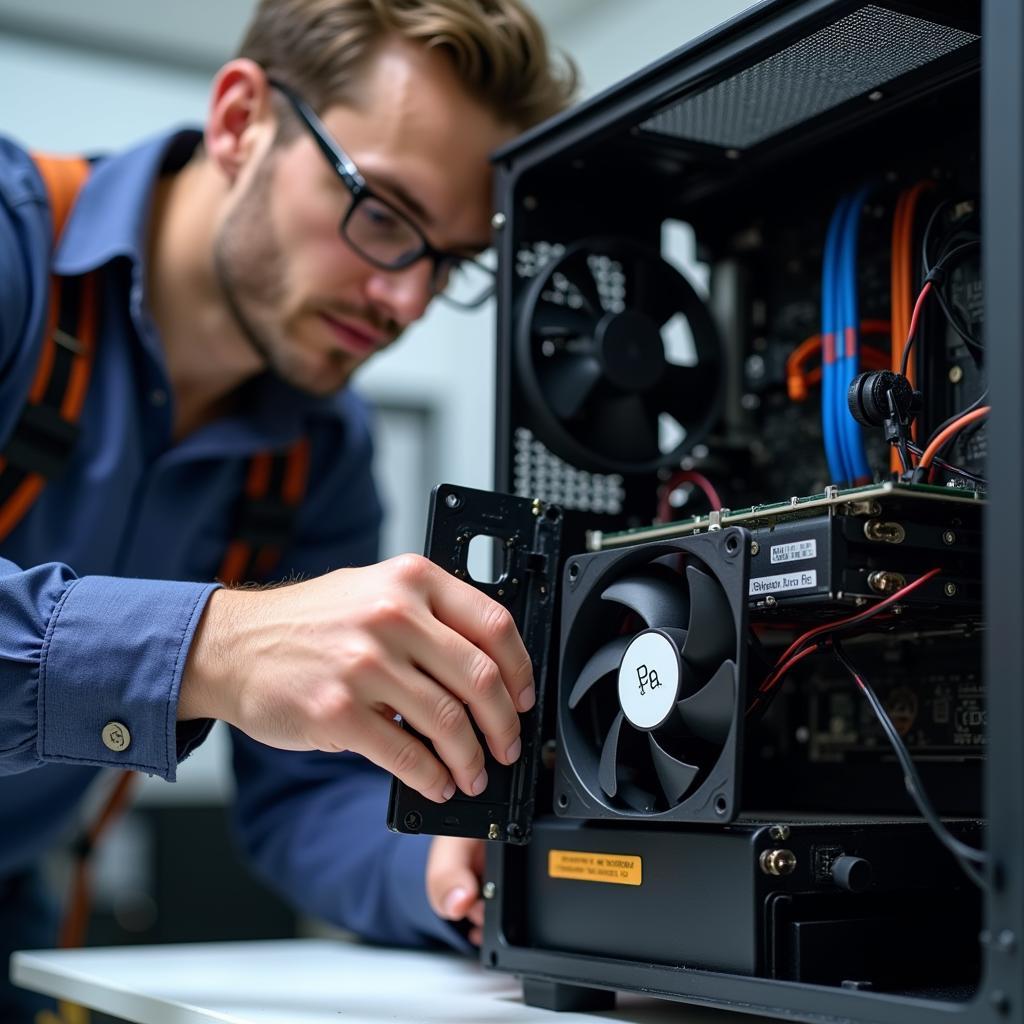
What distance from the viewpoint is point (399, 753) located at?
788mm

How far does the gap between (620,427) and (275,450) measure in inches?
26.1

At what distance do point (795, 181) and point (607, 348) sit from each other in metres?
0.23

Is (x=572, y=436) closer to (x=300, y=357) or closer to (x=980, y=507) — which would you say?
(x=980, y=507)

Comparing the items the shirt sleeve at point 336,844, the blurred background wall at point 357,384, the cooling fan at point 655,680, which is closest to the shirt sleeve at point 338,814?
the shirt sleeve at point 336,844

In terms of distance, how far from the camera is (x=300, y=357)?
56.7 inches

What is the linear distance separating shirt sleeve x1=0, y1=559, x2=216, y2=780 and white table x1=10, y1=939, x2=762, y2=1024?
19 centimetres

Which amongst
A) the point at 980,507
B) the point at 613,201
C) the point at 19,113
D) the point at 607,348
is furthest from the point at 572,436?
the point at 19,113

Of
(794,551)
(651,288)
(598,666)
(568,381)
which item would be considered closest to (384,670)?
(598,666)

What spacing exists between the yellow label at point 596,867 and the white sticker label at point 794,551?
8.8 inches

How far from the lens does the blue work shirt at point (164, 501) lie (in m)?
1.35

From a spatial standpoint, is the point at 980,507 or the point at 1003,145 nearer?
the point at 1003,145

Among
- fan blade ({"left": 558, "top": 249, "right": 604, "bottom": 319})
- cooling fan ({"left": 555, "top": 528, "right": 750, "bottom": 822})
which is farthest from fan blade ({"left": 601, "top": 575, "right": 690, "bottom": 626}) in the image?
fan blade ({"left": 558, "top": 249, "right": 604, "bottom": 319})

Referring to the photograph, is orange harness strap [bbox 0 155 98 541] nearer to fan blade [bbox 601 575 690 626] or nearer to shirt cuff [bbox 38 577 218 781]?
shirt cuff [bbox 38 577 218 781]

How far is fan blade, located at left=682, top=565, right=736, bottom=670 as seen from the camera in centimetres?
77
